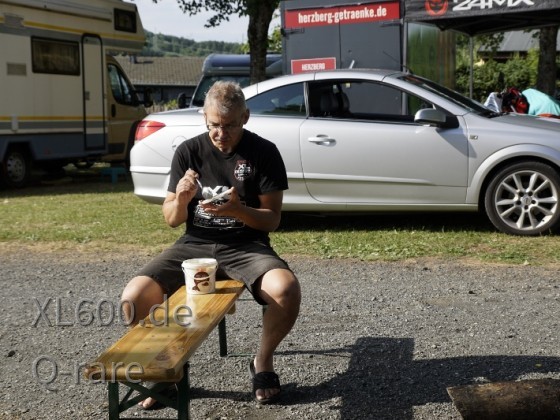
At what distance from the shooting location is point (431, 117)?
8.24 m

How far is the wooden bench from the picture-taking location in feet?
10.6

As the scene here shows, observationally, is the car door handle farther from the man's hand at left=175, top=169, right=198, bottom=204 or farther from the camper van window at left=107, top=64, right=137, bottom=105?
the camper van window at left=107, top=64, right=137, bottom=105

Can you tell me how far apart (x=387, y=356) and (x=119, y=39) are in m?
12.6

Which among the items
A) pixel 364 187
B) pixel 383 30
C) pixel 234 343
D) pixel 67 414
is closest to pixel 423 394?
pixel 234 343

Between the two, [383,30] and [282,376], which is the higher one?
[383,30]

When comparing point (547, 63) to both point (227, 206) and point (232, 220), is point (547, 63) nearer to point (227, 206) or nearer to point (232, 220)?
point (232, 220)

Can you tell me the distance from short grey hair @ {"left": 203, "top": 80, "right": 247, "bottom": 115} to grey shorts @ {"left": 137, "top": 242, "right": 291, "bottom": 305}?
69 centimetres

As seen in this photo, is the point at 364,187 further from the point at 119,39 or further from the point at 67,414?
the point at 119,39

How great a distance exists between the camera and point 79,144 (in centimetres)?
1542

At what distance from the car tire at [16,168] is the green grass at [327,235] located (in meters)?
2.67

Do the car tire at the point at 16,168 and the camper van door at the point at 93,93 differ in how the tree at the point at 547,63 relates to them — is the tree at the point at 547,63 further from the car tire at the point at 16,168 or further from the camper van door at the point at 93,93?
the car tire at the point at 16,168

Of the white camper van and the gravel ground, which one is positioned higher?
the white camper van

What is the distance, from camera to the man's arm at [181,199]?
421 cm

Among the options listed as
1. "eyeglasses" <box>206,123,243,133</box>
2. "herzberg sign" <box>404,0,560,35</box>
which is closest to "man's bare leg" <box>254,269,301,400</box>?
"eyeglasses" <box>206,123,243,133</box>
